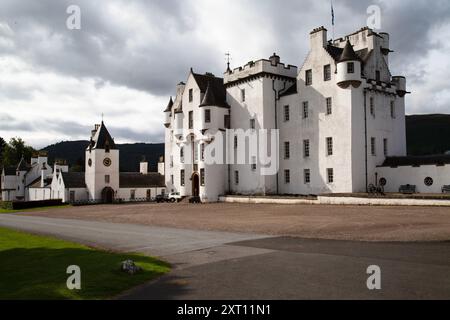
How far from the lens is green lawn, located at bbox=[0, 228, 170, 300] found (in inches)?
404

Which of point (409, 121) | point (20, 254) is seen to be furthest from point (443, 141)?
point (20, 254)

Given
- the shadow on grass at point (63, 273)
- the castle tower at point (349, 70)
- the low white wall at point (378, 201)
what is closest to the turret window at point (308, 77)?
the castle tower at point (349, 70)

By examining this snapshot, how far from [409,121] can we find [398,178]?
125882 millimetres

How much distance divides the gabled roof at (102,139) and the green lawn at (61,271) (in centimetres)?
5008

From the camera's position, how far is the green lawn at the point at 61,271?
10250 mm

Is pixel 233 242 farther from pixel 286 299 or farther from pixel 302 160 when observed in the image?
pixel 302 160

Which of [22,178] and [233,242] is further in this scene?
[22,178]

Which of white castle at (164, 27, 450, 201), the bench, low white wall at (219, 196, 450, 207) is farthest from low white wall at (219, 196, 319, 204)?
the bench

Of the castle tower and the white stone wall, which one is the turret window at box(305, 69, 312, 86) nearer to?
the castle tower

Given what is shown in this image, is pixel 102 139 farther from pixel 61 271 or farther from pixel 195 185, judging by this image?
pixel 61 271

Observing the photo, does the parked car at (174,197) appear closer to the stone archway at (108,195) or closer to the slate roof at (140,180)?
the stone archway at (108,195)

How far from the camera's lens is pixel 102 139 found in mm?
68000

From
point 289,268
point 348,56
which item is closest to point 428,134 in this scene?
point 348,56
